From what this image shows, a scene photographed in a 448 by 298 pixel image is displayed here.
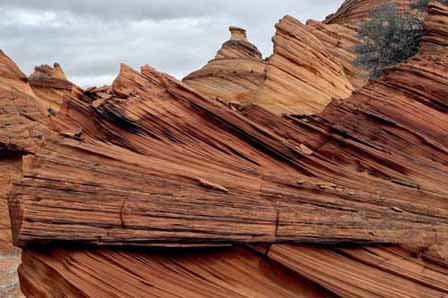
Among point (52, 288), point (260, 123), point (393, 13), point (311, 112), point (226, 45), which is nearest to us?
point (52, 288)

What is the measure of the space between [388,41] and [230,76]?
822 centimetres

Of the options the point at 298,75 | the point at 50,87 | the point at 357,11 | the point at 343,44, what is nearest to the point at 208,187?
the point at 298,75

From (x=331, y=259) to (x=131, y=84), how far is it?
5.71 meters

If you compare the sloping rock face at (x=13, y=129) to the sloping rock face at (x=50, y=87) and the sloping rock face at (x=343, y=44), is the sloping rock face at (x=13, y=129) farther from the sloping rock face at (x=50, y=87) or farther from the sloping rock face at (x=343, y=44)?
the sloping rock face at (x=343, y=44)

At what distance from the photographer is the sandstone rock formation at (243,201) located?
452 inches

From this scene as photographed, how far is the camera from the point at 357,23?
76.6 feet

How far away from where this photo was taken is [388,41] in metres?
18.0

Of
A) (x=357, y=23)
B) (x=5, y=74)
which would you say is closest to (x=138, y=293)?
(x=357, y=23)

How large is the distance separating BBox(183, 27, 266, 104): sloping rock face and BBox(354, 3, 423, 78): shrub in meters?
3.81

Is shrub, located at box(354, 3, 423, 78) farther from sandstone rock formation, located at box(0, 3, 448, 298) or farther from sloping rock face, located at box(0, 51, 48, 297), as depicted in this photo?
sloping rock face, located at box(0, 51, 48, 297)

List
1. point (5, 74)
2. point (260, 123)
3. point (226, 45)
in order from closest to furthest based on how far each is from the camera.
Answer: point (260, 123)
point (226, 45)
point (5, 74)

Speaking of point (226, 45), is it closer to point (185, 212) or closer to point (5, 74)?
point (5, 74)

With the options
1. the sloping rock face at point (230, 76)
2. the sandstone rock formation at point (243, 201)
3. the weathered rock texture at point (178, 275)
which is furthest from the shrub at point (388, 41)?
the weathered rock texture at point (178, 275)

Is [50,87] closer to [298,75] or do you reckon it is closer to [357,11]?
[357,11]
